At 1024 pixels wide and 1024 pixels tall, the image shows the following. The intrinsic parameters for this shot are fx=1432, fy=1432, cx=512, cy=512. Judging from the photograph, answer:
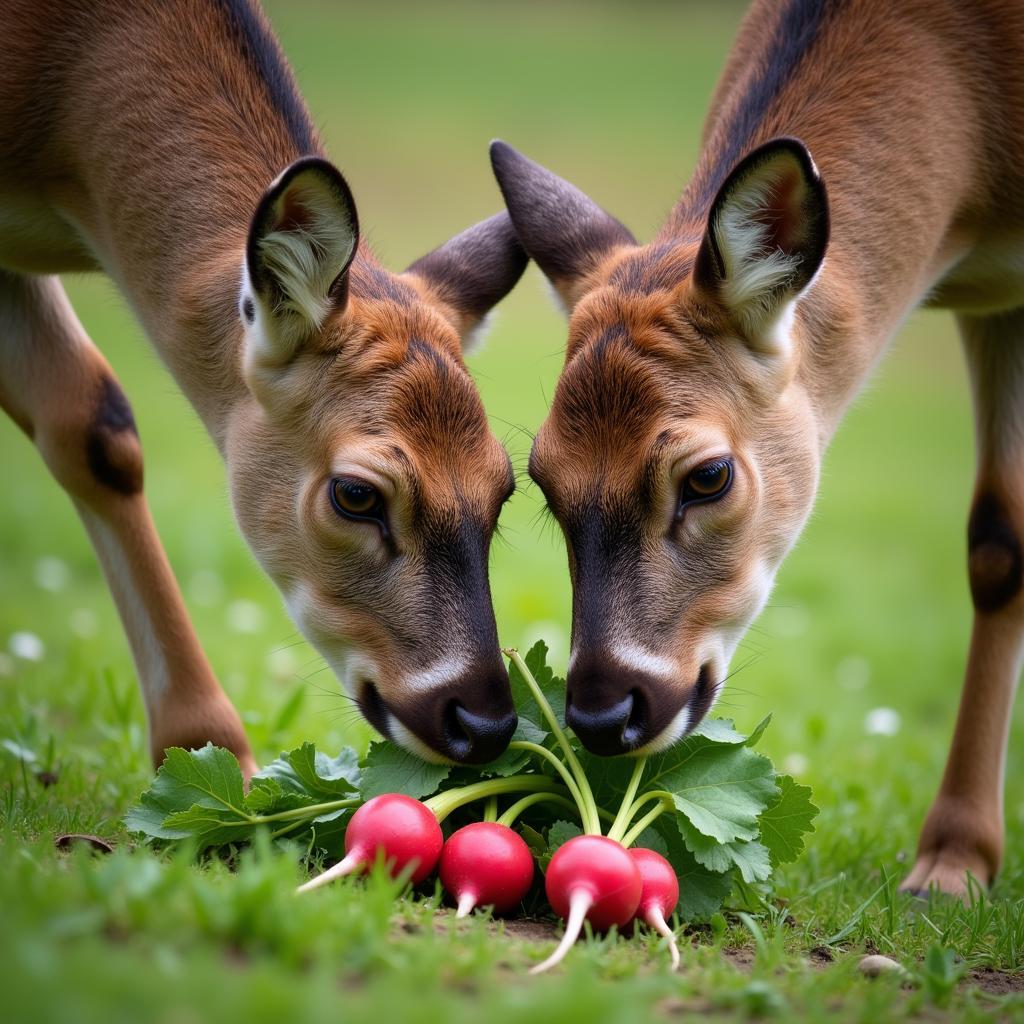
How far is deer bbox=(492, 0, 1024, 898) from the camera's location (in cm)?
518

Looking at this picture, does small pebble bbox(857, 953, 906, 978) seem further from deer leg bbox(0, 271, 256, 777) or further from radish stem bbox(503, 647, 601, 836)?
deer leg bbox(0, 271, 256, 777)

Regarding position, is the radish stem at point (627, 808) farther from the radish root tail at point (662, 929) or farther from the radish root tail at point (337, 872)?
the radish root tail at point (337, 872)

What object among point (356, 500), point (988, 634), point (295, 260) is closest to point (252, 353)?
point (295, 260)

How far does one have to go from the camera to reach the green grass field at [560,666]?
3293 millimetres

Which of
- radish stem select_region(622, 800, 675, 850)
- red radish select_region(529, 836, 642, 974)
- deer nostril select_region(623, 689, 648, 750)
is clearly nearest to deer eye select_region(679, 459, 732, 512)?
deer nostril select_region(623, 689, 648, 750)

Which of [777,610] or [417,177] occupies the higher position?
[417,177]

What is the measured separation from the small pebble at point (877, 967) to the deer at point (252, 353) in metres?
1.39

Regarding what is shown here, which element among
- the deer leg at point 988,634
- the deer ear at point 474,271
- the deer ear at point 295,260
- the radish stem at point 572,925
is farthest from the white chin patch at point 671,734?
the deer ear at point 474,271

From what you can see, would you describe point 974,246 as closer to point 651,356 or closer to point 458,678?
point 651,356

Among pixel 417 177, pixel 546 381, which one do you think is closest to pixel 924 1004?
pixel 546 381

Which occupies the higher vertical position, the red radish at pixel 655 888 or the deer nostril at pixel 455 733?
the deer nostril at pixel 455 733

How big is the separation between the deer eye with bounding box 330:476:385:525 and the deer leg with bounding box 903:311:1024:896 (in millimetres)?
2895

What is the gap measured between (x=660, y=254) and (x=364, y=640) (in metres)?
2.01

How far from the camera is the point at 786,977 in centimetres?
417
